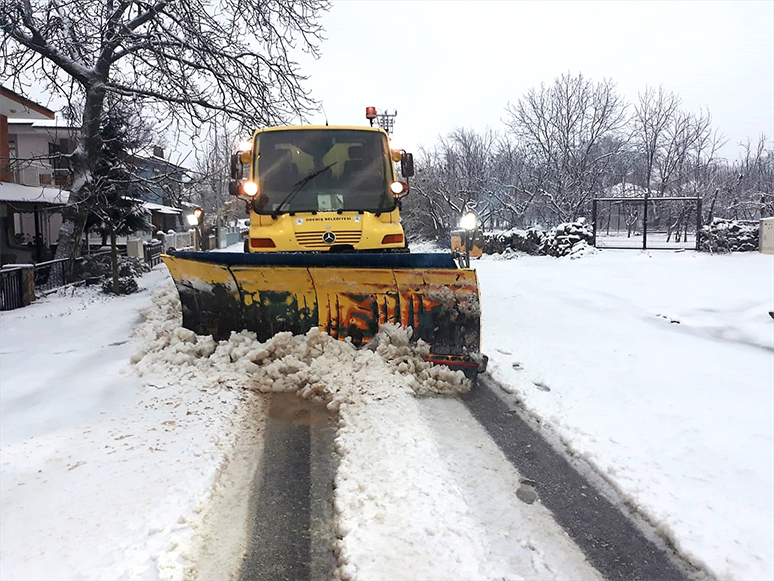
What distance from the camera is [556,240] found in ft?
68.6

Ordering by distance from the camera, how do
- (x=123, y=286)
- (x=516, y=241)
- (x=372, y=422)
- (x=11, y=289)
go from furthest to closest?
(x=516, y=241)
(x=123, y=286)
(x=11, y=289)
(x=372, y=422)

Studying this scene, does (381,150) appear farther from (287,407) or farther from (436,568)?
(436,568)

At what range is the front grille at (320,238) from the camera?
6.35m

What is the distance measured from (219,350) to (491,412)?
2.63 metres

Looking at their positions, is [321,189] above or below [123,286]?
above

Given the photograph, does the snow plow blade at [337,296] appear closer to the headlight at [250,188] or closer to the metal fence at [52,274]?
the headlight at [250,188]

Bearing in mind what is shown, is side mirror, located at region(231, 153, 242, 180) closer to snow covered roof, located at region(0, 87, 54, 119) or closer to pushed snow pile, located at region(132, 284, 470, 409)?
pushed snow pile, located at region(132, 284, 470, 409)

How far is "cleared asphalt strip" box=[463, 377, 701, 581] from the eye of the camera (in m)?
2.49

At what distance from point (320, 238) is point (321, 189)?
2.37 feet

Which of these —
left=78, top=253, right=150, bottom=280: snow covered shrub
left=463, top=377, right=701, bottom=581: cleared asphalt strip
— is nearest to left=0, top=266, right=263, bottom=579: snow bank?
left=463, top=377, right=701, bottom=581: cleared asphalt strip

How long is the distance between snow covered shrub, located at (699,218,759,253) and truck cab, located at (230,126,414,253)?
52.4 feet

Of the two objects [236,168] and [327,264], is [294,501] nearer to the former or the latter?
[327,264]

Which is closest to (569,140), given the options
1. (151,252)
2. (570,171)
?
(570,171)

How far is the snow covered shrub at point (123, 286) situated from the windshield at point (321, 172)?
27.4 feet
